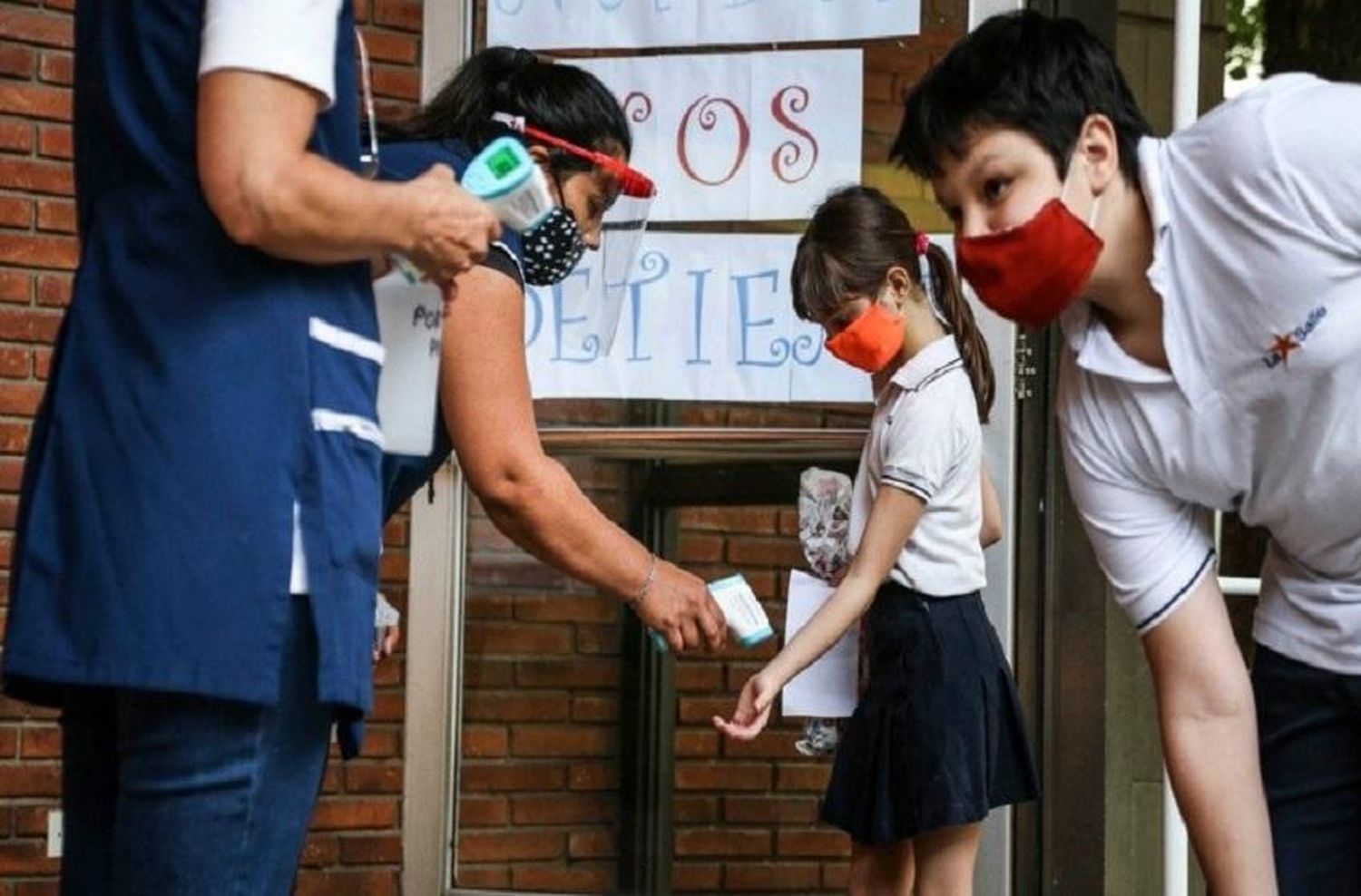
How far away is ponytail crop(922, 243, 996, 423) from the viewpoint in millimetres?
4445

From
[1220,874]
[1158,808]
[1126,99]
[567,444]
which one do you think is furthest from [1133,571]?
[567,444]

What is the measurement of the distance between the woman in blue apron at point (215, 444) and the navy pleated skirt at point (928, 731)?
1.93 metres

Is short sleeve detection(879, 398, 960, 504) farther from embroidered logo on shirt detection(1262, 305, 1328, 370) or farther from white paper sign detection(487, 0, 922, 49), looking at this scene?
embroidered logo on shirt detection(1262, 305, 1328, 370)

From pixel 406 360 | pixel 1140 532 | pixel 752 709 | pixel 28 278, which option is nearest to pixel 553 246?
pixel 406 360

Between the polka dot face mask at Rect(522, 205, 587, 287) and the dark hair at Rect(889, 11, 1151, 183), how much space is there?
1.87 ft

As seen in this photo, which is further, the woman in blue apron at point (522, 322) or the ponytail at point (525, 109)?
the ponytail at point (525, 109)

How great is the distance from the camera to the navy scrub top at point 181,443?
223 centimetres

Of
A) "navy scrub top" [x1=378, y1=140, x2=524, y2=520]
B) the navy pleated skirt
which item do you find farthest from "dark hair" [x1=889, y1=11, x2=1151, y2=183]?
the navy pleated skirt

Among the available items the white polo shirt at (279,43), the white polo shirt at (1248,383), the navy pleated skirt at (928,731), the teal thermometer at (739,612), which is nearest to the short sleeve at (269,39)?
the white polo shirt at (279,43)

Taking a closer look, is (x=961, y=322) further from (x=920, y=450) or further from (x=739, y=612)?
(x=739, y=612)

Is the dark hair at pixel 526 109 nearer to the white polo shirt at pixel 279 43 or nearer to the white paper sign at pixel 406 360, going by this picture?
the white paper sign at pixel 406 360

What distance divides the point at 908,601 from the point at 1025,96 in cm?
160

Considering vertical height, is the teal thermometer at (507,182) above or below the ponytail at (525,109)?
below

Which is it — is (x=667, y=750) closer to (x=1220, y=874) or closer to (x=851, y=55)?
(x=851, y=55)
